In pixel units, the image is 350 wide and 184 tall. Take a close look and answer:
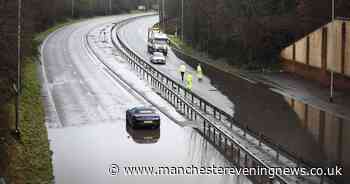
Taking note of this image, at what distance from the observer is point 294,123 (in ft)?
117

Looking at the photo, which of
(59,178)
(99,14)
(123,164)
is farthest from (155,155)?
(99,14)

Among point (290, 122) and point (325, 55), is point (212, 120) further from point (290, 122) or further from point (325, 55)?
point (325, 55)

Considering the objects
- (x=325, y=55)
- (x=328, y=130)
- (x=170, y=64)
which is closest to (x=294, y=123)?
(x=328, y=130)

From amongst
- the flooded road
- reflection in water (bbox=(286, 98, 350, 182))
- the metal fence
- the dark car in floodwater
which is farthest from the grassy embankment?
reflection in water (bbox=(286, 98, 350, 182))

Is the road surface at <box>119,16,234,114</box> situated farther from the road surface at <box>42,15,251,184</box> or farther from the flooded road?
the road surface at <box>42,15,251,184</box>

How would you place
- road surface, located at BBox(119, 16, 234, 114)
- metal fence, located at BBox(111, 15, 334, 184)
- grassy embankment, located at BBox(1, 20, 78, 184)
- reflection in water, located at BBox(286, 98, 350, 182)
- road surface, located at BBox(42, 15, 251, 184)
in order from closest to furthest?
1. grassy embankment, located at BBox(1, 20, 78, 184)
2. road surface, located at BBox(42, 15, 251, 184)
3. metal fence, located at BBox(111, 15, 334, 184)
4. reflection in water, located at BBox(286, 98, 350, 182)
5. road surface, located at BBox(119, 16, 234, 114)

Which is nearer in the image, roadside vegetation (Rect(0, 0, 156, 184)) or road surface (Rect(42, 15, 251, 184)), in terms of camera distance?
roadside vegetation (Rect(0, 0, 156, 184))

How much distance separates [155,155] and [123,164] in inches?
87.1

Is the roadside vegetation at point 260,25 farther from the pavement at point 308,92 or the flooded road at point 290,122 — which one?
the flooded road at point 290,122

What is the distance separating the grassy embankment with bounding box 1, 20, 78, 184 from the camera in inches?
973

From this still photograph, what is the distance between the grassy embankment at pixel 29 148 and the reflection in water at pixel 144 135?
14.5 ft

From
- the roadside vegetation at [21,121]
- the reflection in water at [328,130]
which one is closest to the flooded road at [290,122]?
the reflection in water at [328,130]

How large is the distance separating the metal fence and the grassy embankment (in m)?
8.03

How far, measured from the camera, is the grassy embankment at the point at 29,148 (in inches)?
973
